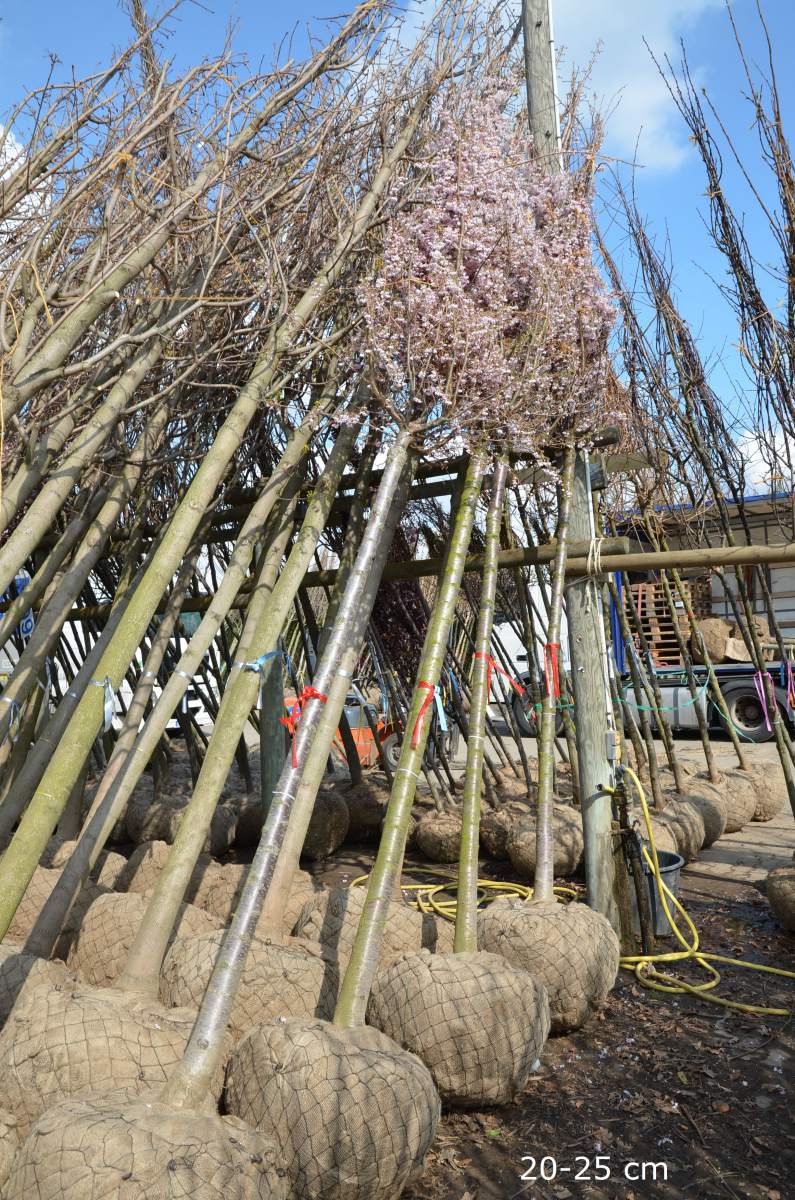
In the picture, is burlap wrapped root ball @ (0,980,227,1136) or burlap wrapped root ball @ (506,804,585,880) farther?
burlap wrapped root ball @ (506,804,585,880)

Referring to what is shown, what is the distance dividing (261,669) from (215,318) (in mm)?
1814

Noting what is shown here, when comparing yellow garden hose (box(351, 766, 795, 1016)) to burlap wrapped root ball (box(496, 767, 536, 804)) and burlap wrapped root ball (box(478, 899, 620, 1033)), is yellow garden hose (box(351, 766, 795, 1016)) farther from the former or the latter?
burlap wrapped root ball (box(496, 767, 536, 804))

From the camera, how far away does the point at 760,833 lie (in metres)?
7.35

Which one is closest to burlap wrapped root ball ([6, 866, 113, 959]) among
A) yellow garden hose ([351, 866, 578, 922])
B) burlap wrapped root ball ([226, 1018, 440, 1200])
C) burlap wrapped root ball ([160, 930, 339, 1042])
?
burlap wrapped root ball ([160, 930, 339, 1042])

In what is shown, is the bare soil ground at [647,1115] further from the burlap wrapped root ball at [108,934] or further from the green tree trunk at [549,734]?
the burlap wrapped root ball at [108,934]

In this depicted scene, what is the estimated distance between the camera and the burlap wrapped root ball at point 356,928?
11.5ft

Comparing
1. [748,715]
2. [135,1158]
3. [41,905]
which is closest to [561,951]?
[135,1158]

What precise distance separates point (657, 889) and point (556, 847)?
1.06 meters

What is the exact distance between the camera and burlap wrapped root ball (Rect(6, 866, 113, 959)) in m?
3.69

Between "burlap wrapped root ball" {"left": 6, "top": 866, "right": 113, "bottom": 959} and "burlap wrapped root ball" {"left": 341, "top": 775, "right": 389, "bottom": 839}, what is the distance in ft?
Answer: 9.58

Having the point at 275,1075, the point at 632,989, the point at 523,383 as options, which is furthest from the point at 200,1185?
the point at 523,383

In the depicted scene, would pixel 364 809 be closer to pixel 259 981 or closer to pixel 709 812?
pixel 709 812

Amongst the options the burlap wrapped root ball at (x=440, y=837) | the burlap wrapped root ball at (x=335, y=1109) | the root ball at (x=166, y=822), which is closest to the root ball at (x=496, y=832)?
the burlap wrapped root ball at (x=440, y=837)

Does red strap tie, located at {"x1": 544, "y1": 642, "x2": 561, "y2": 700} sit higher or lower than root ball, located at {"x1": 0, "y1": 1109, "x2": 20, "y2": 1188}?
higher
